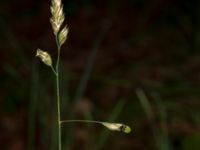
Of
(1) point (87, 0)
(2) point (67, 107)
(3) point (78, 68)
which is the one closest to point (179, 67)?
(3) point (78, 68)

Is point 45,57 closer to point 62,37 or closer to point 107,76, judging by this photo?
point 62,37

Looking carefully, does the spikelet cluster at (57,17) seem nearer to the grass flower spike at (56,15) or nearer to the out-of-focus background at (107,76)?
the grass flower spike at (56,15)

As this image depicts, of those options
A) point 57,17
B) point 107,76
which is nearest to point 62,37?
point 57,17

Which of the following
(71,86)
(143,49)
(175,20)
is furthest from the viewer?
(175,20)

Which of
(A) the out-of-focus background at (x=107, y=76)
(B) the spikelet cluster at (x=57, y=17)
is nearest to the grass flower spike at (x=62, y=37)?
(B) the spikelet cluster at (x=57, y=17)

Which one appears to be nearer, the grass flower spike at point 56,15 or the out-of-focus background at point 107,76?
the grass flower spike at point 56,15

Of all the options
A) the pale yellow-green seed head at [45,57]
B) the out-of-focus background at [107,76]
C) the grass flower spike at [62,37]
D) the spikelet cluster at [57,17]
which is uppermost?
the spikelet cluster at [57,17]

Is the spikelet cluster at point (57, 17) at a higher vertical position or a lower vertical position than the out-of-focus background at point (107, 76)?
higher

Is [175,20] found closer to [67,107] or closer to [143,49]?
[143,49]
